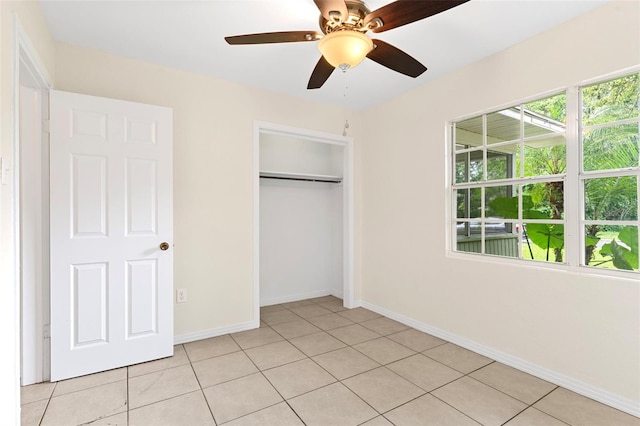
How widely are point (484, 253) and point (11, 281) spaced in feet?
10.4

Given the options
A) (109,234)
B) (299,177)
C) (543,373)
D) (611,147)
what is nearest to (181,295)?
(109,234)

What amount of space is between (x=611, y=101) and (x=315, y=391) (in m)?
2.73

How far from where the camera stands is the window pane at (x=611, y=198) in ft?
6.50

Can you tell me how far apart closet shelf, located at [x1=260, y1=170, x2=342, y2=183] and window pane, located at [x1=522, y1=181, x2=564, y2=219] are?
7.51ft

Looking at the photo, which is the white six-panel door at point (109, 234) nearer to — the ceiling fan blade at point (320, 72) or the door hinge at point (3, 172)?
the door hinge at point (3, 172)

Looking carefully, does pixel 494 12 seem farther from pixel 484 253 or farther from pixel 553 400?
pixel 553 400

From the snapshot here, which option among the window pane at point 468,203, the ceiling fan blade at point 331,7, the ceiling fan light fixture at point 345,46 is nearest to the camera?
the ceiling fan blade at point 331,7

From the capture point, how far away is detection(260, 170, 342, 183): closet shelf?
3.85 metres

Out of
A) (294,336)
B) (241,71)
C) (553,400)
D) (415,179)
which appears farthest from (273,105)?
(553,400)

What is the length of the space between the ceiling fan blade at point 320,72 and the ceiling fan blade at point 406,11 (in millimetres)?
466

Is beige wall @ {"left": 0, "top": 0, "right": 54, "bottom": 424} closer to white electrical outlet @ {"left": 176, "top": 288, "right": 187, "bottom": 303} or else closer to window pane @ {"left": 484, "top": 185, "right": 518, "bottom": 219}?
white electrical outlet @ {"left": 176, "top": 288, "right": 187, "bottom": 303}

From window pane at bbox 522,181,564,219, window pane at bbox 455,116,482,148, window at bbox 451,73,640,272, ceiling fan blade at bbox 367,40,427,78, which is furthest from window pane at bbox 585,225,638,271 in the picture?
ceiling fan blade at bbox 367,40,427,78

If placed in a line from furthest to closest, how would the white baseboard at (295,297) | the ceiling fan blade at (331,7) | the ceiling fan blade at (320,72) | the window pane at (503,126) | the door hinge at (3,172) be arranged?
the white baseboard at (295,297) → the window pane at (503,126) → the ceiling fan blade at (320,72) → the ceiling fan blade at (331,7) → the door hinge at (3,172)

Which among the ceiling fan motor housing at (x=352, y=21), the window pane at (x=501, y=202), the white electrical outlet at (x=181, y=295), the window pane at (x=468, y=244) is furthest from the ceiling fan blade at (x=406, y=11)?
the white electrical outlet at (x=181, y=295)
